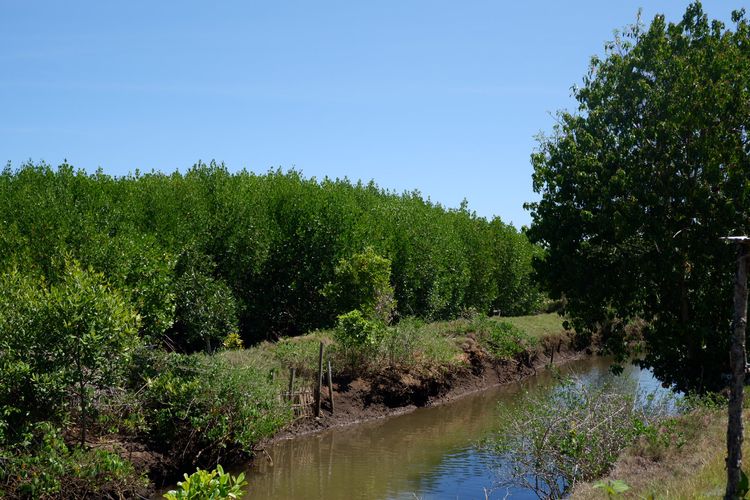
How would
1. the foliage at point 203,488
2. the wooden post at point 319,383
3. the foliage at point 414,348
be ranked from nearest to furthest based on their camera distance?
the foliage at point 203,488
the wooden post at point 319,383
the foliage at point 414,348

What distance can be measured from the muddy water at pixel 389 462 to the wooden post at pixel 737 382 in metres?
8.31

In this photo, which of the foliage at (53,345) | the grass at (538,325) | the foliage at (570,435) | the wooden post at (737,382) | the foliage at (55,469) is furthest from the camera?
the grass at (538,325)

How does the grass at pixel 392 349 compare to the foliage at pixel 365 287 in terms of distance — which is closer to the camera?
the grass at pixel 392 349

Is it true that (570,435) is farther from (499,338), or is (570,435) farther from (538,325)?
(538,325)

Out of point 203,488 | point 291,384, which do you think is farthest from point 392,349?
point 203,488

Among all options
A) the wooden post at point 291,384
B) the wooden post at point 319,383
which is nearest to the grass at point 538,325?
the wooden post at point 319,383

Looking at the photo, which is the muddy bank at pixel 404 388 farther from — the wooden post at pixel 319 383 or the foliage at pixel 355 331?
the foliage at pixel 355 331

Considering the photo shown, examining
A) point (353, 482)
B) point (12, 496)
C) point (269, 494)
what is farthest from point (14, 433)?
point (353, 482)

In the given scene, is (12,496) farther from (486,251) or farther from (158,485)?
(486,251)

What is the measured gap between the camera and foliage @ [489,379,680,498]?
14977 mm

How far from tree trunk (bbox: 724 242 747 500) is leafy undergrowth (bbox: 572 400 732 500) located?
114 centimetres

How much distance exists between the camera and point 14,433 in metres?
15.2

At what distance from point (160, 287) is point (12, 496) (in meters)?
7.49

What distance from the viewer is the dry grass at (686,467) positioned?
11.0 m
